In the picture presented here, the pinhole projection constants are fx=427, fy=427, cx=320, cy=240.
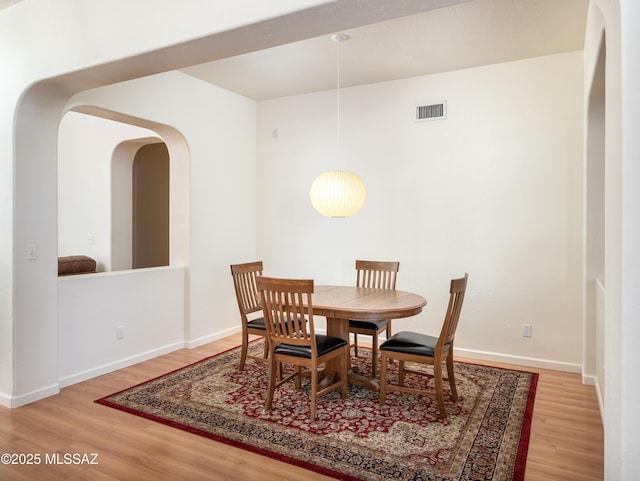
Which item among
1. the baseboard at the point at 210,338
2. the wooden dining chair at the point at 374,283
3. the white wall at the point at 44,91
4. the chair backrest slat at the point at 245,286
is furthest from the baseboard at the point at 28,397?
the wooden dining chair at the point at 374,283

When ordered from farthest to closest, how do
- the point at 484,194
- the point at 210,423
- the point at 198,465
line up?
the point at 484,194 < the point at 210,423 < the point at 198,465

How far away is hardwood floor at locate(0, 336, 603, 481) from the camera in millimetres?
2246

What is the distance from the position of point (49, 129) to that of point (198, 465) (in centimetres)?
Answer: 261

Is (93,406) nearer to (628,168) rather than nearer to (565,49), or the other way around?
(628,168)

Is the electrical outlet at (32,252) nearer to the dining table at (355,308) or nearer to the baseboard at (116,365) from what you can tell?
the baseboard at (116,365)

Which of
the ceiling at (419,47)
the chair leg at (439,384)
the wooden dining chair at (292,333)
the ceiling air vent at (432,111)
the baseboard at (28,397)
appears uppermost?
the ceiling at (419,47)

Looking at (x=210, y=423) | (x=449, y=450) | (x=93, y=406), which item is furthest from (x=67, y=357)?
(x=449, y=450)

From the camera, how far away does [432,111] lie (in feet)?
14.5

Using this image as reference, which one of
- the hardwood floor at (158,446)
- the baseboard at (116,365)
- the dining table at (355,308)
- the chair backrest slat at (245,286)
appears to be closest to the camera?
the hardwood floor at (158,446)

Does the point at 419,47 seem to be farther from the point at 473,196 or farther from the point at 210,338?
the point at 210,338

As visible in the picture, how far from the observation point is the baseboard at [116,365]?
3.50m

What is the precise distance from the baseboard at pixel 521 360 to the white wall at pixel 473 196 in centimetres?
1

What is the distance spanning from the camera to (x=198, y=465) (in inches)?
91.8

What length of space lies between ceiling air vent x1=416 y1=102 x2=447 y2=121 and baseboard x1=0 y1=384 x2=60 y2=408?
4098 millimetres
